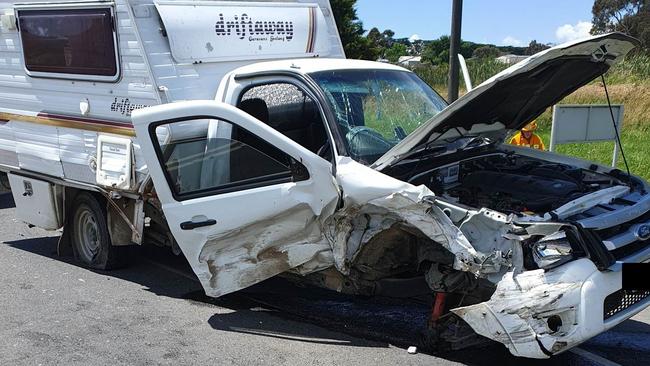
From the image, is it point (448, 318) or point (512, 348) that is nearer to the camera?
point (512, 348)

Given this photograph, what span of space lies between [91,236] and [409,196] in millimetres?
4119

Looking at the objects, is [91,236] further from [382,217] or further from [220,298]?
[382,217]

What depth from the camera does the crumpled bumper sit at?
3.95m

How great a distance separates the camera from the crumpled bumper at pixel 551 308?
3.95 m

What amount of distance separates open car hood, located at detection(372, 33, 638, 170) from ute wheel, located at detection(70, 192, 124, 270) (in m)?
3.28

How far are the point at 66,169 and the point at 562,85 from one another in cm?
469

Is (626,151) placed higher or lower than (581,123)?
lower

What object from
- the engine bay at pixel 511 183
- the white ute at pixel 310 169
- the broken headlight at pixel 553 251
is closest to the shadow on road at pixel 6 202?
the white ute at pixel 310 169

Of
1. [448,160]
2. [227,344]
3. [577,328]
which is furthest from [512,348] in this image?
[227,344]

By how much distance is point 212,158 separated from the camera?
18.0ft

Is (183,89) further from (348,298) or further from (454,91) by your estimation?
(454,91)

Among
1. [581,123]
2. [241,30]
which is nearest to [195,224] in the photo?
[241,30]

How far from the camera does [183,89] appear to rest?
20.1 ft

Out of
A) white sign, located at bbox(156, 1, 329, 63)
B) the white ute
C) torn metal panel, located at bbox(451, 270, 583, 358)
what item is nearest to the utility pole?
the white ute
